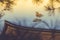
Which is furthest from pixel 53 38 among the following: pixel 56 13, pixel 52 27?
pixel 56 13

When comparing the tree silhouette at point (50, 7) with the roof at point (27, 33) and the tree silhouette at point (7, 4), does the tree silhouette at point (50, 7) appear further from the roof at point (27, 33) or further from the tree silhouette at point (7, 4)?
the tree silhouette at point (7, 4)

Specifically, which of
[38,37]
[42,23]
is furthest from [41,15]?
[38,37]

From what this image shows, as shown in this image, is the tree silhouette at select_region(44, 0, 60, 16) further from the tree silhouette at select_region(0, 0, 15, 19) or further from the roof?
the tree silhouette at select_region(0, 0, 15, 19)

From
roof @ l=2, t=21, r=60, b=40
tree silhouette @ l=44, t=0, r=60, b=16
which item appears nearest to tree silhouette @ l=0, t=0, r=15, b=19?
roof @ l=2, t=21, r=60, b=40

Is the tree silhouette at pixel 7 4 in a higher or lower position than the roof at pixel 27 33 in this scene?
higher

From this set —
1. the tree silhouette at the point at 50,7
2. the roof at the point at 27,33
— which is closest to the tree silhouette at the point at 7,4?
the roof at the point at 27,33

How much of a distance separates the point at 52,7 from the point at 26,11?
0.23 metres

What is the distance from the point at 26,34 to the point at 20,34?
2.0 inches

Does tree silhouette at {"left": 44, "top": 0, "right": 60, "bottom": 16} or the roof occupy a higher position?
tree silhouette at {"left": 44, "top": 0, "right": 60, "bottom": 16}

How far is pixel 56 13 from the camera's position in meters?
1.96

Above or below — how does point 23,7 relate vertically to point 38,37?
above

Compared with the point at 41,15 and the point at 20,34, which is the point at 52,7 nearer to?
the point at 41,15

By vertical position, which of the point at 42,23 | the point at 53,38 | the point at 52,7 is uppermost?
the point at 52,7

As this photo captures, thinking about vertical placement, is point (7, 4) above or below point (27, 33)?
above
